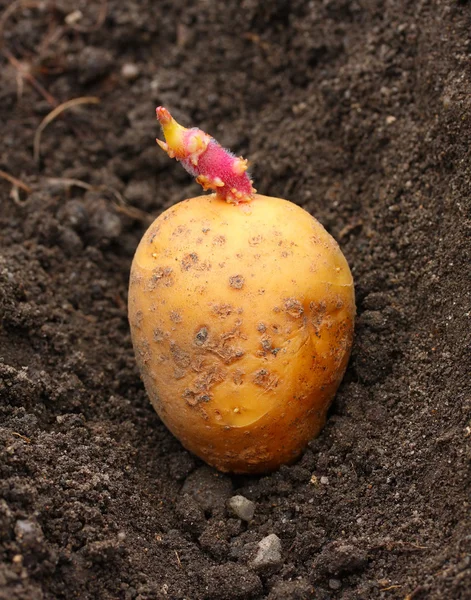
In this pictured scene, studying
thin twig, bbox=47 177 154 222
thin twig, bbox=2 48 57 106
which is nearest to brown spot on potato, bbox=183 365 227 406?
thin twig, bbox=47 177 154 222

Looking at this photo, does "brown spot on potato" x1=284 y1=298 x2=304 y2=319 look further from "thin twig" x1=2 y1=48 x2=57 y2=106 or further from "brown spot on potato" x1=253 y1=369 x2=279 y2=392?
"thin twig" x1=2 y1=48 x2=57 y2=106

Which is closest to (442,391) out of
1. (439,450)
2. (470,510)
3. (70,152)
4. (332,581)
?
(439,450)

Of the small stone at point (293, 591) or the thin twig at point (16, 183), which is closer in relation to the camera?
the small stone at point (293, 591)

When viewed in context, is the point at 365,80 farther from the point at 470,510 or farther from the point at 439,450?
the point at 470,510

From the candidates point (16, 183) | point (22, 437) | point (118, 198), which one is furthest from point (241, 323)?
point (16, 183)

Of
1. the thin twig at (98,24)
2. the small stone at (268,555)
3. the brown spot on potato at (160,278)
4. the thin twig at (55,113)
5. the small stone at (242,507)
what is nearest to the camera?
the small stone at (268,555)

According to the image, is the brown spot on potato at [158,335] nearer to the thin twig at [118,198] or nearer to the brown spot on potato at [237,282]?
the brown spot on potato at [237,282]

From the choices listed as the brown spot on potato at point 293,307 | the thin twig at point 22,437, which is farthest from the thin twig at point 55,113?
the brown spot on potato at point 293,307
